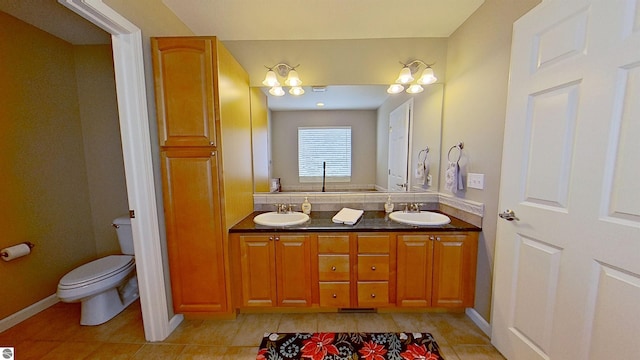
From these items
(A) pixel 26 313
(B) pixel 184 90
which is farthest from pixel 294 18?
(A) pixel 26 313

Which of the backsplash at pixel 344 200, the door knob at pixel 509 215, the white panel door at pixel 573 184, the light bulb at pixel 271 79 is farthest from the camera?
the backsplash at pixel 344 200

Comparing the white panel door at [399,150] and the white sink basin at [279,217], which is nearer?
the white sink basin at [279,217]

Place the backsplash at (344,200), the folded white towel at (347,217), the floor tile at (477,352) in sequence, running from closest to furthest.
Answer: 1. the floor tile at (477,352)
2. the folded white towel at (347,217)
3. the backsplash at (344,200)

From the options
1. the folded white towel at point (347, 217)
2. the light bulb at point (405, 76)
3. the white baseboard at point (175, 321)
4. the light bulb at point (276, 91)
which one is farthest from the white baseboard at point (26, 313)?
the light bulb at point (405, 76)

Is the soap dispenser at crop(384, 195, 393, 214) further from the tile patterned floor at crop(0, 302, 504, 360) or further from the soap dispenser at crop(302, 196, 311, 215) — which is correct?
the tile patterned floor at crop(0, 302, 504, 360)

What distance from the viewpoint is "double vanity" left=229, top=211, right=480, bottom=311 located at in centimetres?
176

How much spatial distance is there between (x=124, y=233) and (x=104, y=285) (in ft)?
1.70

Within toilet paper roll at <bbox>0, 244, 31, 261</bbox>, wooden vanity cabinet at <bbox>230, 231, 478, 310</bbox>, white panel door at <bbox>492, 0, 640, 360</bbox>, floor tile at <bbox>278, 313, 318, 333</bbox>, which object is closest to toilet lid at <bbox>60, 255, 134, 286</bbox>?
toilet paper roll at <bbox>0, 244, 31, 261</bbox>

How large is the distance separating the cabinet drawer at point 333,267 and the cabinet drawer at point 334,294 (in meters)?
0.05

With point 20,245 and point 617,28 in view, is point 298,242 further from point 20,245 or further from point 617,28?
point 20,245

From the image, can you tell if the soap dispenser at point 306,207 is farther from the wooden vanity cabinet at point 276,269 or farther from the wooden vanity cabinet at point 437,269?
the wooden vanity cabinet at point 437,269

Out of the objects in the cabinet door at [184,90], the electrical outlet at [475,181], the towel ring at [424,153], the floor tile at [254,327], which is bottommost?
the floor tile at [254,327]

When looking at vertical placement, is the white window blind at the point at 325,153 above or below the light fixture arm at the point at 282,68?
below

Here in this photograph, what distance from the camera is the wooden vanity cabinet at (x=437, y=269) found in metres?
1.75
